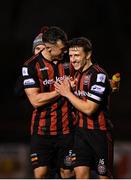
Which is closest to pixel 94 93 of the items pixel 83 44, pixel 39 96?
pixel 83 44

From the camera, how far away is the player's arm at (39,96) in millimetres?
7082

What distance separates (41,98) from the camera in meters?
7.11

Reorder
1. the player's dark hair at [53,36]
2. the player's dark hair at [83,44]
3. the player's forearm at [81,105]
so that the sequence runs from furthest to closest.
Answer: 1. the player's dark hair at [53,36]
2. the player's dark hair at [83,44]
3. the player's forearm at [81,105]

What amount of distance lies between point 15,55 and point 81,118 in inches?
243

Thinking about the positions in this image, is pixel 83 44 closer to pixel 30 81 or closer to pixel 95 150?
pixel 30 81

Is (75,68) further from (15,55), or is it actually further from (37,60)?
(15,55)

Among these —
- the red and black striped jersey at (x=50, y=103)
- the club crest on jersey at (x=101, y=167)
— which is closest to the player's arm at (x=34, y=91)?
the red and black striped jersey at (x=50, y=103)

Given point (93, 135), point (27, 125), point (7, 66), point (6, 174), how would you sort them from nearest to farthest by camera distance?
point (93, 135), point (6, 174), point (27, 125), point (7, 66)

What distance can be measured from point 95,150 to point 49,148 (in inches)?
21.6

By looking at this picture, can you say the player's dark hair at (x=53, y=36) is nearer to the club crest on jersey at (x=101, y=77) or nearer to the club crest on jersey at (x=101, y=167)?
the club crest on jersey at (x=101, y=77)

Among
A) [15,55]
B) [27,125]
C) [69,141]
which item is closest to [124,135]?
[27,125]

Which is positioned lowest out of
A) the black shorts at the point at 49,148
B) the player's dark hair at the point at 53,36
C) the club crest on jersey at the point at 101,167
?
the club crest on jersey at the point at 101,167

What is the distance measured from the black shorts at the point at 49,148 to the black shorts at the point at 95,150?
292mm

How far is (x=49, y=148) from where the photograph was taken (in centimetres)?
730
